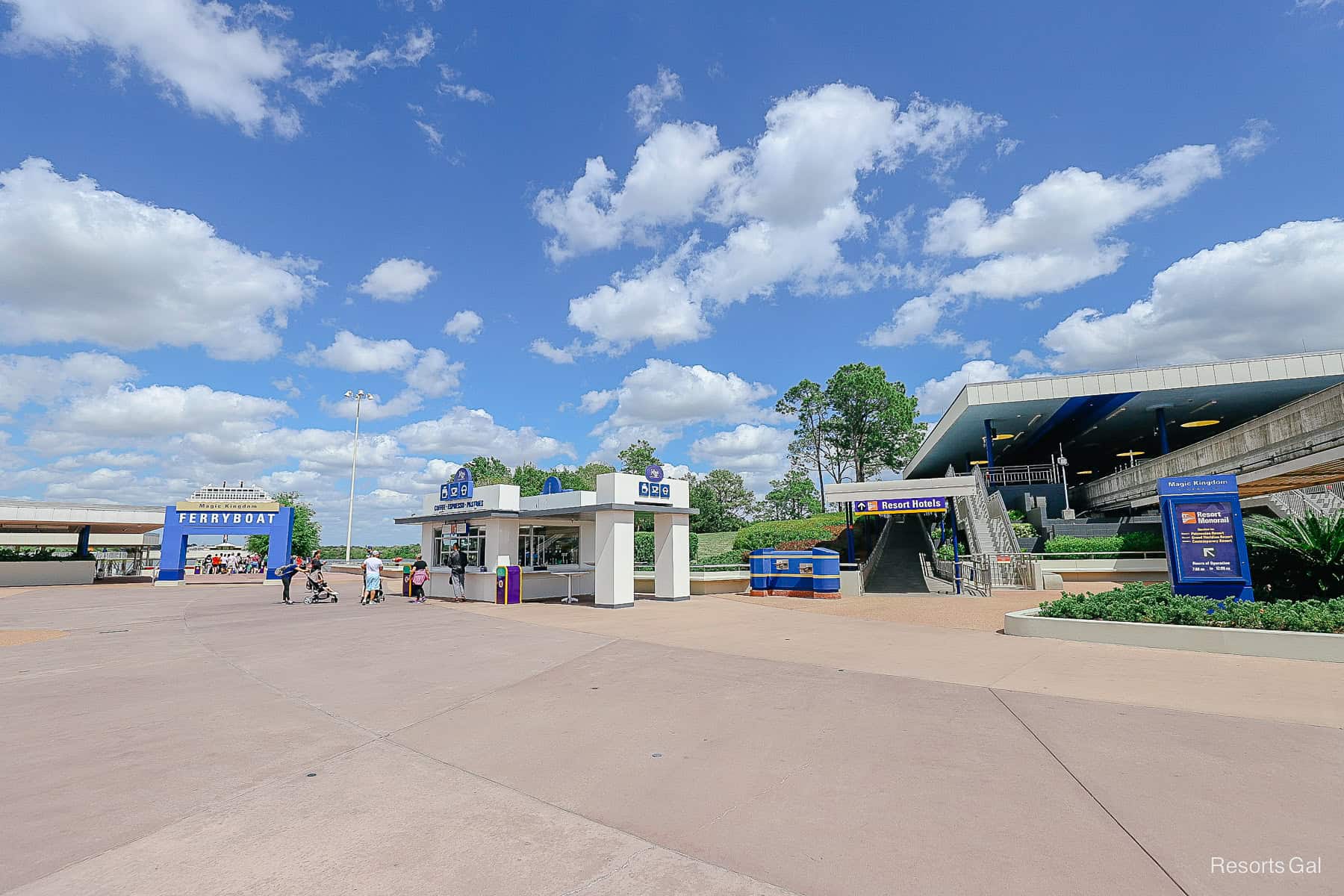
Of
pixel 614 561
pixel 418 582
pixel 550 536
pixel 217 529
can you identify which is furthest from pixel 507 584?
pixel 217 529

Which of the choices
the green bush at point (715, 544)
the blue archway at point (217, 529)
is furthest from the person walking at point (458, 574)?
the green bush at point (715, 544)

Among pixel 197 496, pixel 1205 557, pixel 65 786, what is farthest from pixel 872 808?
pixel 197 496

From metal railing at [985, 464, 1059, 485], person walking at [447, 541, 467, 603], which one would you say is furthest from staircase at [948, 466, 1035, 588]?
person walking at [447, 541, 467, 603]

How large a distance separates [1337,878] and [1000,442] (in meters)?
45.7

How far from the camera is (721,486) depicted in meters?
71.2

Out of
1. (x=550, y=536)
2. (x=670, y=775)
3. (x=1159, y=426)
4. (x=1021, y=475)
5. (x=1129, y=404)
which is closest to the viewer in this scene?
(x=670, y=775)

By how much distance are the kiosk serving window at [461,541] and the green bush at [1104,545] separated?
69.3 feet

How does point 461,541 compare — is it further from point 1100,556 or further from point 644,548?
point 1100,556

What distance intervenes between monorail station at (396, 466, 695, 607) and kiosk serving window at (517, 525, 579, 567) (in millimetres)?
61

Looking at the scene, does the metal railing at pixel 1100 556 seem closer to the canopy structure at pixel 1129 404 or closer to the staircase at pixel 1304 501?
the staircase at pixel 1304 501

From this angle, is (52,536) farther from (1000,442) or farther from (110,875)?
(1000,442)

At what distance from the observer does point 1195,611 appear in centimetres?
1058

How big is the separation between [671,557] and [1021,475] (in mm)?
28084

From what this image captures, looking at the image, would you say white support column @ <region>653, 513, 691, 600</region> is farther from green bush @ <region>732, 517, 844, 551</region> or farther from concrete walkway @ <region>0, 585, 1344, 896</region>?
green bush @ <region>732, 517, 844, 551</region>
